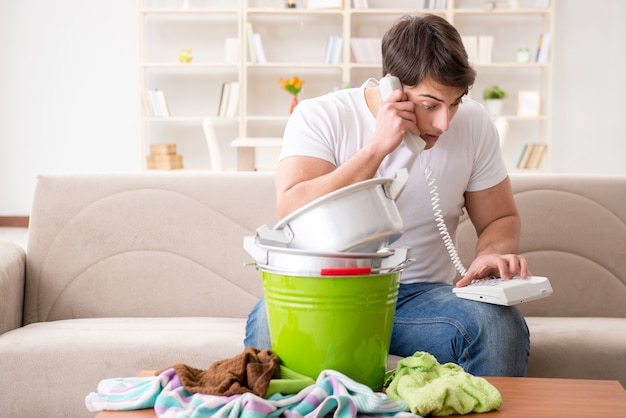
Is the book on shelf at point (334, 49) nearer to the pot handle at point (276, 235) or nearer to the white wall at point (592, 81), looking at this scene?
the white wall at point (592, 81)

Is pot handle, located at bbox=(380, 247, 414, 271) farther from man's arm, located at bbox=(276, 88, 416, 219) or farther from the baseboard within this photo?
the baseboard

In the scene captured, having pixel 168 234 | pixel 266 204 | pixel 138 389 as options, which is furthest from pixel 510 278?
pixel 168 234

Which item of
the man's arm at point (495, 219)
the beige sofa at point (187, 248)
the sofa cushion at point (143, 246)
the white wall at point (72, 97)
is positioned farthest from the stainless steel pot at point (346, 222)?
the white wall at point (72, 97)

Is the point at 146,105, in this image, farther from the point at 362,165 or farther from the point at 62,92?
the point at 362,165

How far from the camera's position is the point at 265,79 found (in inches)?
263

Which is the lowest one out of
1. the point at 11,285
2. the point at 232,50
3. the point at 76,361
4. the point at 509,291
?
the point at 76,361

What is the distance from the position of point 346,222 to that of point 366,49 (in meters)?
5.42

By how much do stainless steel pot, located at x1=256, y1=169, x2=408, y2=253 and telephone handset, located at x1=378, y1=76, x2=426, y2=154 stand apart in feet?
1.64

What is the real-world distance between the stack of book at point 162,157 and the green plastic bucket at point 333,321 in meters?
5.24

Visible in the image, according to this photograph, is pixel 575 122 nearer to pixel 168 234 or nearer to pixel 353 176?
pixel 168 234

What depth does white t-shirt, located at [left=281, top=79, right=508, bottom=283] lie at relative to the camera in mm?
1804

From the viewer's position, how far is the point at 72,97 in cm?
670

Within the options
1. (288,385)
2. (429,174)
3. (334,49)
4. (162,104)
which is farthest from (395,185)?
(162,104)

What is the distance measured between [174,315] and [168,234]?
0.24 metres
